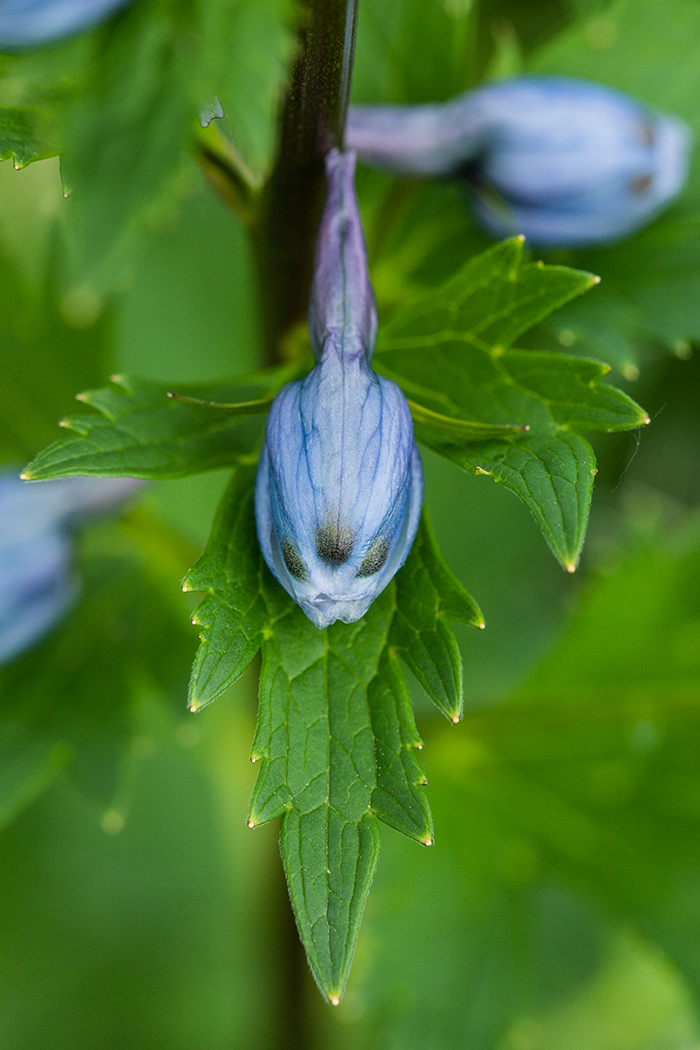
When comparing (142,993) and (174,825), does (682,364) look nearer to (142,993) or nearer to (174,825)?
(174,825)

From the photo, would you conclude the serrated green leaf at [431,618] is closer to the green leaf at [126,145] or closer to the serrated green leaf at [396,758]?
the serrated green leaf at [396,758]

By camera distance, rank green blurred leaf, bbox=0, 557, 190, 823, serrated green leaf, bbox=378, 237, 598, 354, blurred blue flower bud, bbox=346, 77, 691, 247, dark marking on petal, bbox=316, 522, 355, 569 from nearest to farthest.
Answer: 1. dark marking on petal, bbox=316, 522, 355, 569
2. serrated green leaf, bbox=378, 237, 598, 354
3. blurred blue flower bud, bbox=346, 77, 691, 247
4. green blurred leaf, bbox=0, 557, 190, 823

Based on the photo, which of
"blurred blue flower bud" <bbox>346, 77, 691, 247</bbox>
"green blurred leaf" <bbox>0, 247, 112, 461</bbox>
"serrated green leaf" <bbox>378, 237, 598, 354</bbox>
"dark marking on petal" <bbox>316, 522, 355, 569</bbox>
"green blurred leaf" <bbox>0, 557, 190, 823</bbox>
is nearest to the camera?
"dark marking on petal" <bbox>316, 522, 355, 569</bbox>

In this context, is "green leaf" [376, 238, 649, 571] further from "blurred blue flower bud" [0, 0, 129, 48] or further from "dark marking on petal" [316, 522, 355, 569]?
"blurred blue flower bud" [0, 0, 129, 48]

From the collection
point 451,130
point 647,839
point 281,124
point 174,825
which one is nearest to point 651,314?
point 451,130

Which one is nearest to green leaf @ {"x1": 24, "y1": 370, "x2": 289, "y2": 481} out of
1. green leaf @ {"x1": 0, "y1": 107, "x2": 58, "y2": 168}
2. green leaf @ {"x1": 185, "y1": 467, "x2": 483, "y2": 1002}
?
green leaf @ {"x1": 185, "y1": 467, "x2": 483, "y2": 1002}

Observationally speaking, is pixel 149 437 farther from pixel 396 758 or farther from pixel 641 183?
pixel 641 183
